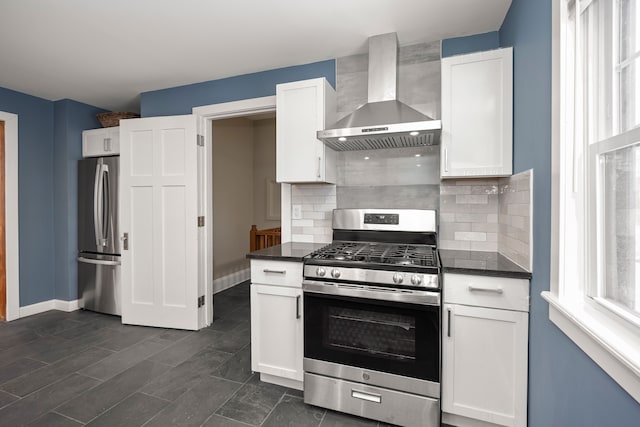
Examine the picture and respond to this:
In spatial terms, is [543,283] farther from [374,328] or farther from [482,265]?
[374,328]

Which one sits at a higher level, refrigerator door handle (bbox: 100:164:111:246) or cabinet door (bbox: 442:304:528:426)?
refrigerator door handle (bbox: 100:164:111:246)

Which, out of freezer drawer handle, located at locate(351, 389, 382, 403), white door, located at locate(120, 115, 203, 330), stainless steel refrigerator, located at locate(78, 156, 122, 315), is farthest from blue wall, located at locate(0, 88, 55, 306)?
freezer drawer handle, located at locate(351, 389, 382, 403)

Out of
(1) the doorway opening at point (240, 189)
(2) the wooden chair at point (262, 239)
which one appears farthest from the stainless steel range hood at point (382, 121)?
(2) the wooden chair at point (262, 239)

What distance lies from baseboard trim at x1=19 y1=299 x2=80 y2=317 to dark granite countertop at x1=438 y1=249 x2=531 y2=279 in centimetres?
422

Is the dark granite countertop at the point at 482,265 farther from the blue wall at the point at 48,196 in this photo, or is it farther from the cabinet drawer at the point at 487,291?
the blue wall at the point at 48,196

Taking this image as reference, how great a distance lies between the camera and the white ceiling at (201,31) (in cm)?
194

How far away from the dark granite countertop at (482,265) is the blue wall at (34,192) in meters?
4.41

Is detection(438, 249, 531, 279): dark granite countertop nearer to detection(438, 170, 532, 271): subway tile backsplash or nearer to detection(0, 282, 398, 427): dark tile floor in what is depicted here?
detection(438, 170, 532, 271): subway tile backsplash

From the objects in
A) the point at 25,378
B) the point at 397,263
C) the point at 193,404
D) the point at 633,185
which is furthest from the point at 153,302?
the point at 633,185

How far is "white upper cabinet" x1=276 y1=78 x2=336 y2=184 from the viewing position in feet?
7.53

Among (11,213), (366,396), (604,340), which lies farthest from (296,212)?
(11,213)

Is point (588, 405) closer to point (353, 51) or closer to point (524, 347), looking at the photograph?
point (524, 347)

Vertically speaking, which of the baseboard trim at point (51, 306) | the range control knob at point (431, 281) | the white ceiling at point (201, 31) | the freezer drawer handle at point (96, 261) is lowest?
the baseboard trim at point (51, 306)

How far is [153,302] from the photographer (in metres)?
3.16
